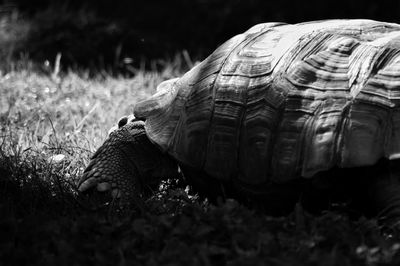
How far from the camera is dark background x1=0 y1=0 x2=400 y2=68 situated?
745 centimetres

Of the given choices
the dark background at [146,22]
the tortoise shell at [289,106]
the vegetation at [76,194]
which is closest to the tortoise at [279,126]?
the tortoise shell at [289,106]

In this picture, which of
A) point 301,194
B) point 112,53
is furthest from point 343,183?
point 112,53

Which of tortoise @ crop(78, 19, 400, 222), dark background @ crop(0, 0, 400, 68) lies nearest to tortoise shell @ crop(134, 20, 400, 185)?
tortoise @ crop(78, 19, 400, 222)

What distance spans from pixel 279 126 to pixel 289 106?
102 millimetres

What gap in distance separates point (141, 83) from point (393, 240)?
3699mm

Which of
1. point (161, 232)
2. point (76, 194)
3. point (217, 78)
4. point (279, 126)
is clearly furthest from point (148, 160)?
point (161, 232)

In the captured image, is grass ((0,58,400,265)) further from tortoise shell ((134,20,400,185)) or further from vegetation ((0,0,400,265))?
tortoise shell ((134,20,400,185))

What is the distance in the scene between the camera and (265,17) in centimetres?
854

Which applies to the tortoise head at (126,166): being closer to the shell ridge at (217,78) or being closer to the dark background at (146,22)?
the shell ridge at (217,78)

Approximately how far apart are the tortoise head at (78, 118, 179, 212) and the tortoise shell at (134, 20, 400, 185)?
5.3 inches

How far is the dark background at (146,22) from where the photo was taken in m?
7.45

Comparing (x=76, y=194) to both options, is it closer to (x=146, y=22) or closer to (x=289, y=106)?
(x=289, y=106)

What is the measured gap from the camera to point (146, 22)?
8727 mm

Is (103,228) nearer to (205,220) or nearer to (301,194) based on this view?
(205,220)
